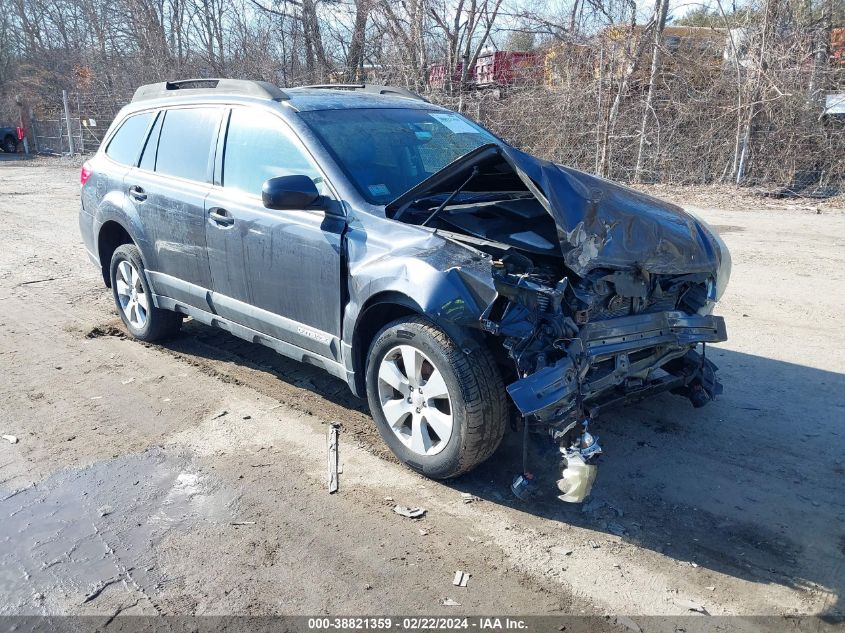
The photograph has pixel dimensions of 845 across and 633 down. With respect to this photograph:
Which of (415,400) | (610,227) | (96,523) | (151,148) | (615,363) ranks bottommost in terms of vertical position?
(96,523)

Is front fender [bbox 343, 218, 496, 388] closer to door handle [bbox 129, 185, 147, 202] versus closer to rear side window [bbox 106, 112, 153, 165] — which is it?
door handle [bbox 129, 185, 147, 202]

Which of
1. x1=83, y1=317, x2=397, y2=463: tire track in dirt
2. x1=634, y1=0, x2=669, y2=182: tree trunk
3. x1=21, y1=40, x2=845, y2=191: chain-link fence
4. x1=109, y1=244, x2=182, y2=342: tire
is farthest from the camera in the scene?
x1=634, y1=0, x2=669, y2=182: tree trunk

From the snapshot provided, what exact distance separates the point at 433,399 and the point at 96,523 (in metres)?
1.78

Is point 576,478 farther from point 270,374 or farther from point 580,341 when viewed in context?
point 270,374

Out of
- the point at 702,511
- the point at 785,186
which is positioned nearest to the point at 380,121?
the point at 702,511

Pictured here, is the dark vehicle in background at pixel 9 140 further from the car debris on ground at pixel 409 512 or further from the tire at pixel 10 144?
the car debris on ground at pixel 409 512

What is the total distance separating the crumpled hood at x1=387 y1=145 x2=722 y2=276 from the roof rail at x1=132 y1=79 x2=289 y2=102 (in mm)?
1490

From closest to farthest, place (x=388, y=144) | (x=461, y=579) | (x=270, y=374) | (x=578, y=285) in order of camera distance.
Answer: (x=461, y=579) < (x=578, y=285) < (x=388, y=144) < (x=270, y=374)

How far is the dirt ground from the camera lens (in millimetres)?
2992

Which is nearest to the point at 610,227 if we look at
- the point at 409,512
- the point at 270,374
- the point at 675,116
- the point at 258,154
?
the point at 409,512

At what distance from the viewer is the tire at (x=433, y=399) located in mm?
3459

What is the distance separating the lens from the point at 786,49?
13.8 m

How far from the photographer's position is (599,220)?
364 centimetres

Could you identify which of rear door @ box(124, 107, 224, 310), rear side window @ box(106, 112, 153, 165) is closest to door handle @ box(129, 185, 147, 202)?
rear door @ box(124, 107, 224, 310)
